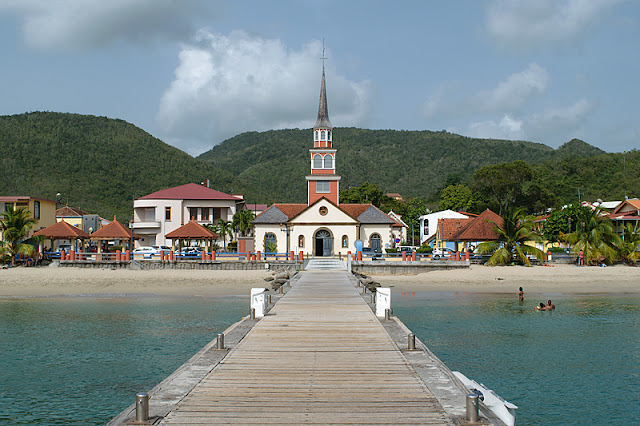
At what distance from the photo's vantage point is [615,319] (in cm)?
2395

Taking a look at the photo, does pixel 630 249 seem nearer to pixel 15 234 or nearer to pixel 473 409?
pixel 473 409

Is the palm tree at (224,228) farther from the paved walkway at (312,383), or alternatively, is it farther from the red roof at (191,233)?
the paved walkway at (312,383)

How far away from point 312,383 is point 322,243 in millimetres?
41978

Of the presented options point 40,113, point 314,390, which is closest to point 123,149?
point 40,113

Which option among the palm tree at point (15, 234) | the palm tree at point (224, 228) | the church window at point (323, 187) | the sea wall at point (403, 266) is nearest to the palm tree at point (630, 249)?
the sea wall at point (403, 266)

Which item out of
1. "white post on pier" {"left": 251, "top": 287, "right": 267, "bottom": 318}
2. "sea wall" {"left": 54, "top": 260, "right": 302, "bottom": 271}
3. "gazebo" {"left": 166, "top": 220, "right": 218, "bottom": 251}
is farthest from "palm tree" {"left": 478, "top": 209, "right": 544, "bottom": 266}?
"white post on pier" {"left": 251, "top": 287, "right": 267, "bottom": 318}

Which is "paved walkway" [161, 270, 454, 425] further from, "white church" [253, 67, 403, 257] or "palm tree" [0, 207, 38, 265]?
"palm tree" [0, 207, 38, 265]

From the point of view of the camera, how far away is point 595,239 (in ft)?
147

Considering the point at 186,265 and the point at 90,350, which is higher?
the point at 186,265

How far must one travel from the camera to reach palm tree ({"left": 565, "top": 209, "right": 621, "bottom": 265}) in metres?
44.5

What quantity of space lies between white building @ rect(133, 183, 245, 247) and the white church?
15.9 meters

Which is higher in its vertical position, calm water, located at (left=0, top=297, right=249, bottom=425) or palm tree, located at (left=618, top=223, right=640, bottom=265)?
palm tree, located at (left=618, top=223, right=640, bottom=265)

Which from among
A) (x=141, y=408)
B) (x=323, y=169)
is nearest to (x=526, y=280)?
(x=323, y=169)

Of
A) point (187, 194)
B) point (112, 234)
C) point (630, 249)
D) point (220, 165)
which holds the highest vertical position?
point (220, 165)
